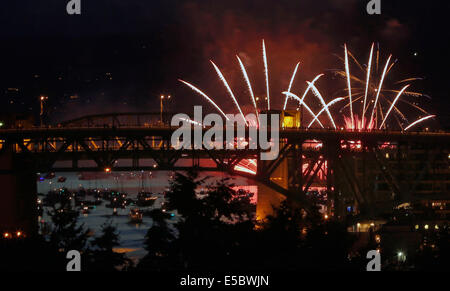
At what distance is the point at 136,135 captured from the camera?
6750 centimetres

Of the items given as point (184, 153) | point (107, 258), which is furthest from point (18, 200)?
point (107, 258)

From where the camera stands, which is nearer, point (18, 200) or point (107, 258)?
point (107, 258)

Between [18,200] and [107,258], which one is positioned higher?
[107,258]

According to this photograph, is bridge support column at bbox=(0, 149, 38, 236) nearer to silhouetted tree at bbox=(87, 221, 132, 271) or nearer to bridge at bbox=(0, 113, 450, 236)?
bridge at bbox=(0, 113, 450, 236)

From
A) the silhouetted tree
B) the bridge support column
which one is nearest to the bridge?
the bridge support column

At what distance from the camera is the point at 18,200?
76812 mm

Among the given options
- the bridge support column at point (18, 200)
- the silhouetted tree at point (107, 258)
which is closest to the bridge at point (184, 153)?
the bridge support column at point (18, 200)

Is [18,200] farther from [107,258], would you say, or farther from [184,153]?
[107,258]

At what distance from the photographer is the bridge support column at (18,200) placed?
7306 centimetres

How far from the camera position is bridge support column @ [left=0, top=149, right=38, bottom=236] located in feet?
240

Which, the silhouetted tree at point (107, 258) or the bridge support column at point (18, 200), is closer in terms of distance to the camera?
the silhouetted tree at point (107, 258)

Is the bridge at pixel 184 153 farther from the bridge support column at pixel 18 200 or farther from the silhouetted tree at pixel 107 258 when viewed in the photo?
the silhouetted tree at pixel 107 258

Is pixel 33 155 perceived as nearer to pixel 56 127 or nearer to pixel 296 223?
pixel 56 127

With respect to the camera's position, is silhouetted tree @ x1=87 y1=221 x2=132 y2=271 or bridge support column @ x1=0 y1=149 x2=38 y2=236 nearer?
silhouetted tree @ x1=87 y1=221 x2=132 y2=271
